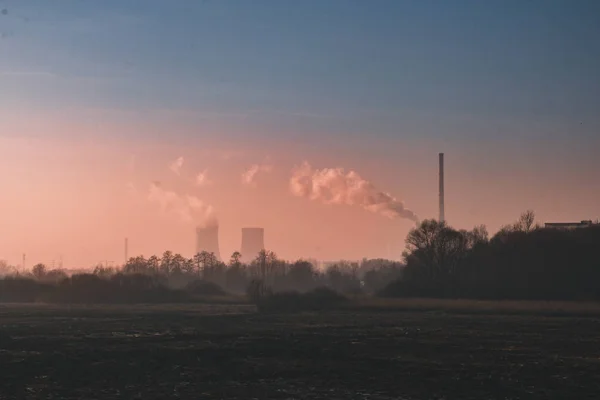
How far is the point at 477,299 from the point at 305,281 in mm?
88832

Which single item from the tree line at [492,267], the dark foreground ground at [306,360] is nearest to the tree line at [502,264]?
the tree line at [492,267]

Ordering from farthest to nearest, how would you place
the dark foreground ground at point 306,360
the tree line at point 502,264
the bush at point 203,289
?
the bush at point 203,289
the tree line at point 502,264
the dark foreground ground at point 306,360

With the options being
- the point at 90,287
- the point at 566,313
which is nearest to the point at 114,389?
the point at 566,313

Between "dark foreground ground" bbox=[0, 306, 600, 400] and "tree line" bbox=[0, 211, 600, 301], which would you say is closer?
"dark foreground ground" bbox=[0, 306, 600, 400]

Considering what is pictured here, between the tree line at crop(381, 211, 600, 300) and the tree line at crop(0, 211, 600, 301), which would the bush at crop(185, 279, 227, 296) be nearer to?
the tree line at crop(0, 211, 600, 301)

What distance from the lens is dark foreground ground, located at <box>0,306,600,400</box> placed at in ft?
112

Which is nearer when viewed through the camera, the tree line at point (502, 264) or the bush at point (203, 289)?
the tree line at point (502, 264)

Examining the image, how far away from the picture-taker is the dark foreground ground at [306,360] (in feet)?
112

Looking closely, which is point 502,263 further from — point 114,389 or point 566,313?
point 114,389

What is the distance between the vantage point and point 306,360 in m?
44.9

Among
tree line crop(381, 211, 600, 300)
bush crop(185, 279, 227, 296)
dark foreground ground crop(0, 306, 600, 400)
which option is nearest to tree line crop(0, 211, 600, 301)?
tree line crop(381, 211, 600, 300)

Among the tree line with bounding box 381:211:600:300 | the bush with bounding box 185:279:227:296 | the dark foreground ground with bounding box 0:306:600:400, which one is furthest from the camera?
the bush with bounding box 185:279:227:296

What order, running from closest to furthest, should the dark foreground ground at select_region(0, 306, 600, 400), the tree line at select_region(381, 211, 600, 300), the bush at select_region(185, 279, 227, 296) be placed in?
the dark foreground ground at select_region(0, 306, 600, 400) < the tree line at select_region(381, 211, 600, 300) < the bush at select_region(185, 279, 227, 296)

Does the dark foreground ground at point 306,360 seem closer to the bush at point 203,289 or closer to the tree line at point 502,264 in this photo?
the tree line at point 502,264
